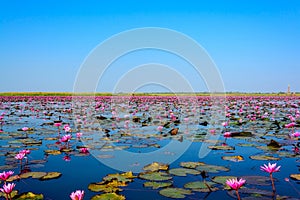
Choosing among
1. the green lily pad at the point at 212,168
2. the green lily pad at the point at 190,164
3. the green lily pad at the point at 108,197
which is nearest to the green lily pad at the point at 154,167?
the green lily pad at the point at 190,164

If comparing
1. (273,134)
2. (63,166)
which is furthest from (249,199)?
(273,134)

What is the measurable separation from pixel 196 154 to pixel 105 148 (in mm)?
1811

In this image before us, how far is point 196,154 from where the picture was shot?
4750 mm

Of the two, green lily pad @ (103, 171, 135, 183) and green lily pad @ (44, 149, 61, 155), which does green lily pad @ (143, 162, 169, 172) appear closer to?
green lily pad @ (103, 171, 135, 183)

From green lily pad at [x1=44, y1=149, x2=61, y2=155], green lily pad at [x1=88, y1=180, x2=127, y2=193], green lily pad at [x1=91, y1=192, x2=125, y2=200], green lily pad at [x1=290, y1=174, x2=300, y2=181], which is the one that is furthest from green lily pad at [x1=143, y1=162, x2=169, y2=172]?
green lily pad at [x1=44, y1=149, x2=61, y2=155]

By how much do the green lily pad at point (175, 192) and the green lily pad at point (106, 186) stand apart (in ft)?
1.72

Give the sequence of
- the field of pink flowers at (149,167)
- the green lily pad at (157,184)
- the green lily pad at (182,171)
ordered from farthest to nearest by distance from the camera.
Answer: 1. the green lily pad at (182,171)
2. the green lily pad at (157,184)
3. the field of pink flowers at (149,167)

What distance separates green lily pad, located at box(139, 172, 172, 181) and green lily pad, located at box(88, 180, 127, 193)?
0.35 meters

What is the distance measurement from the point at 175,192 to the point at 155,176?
0.60m

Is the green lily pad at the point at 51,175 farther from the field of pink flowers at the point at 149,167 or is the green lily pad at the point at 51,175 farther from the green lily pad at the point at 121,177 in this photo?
the green lily pad at the point at 121,177

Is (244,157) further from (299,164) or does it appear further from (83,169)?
(83,169)

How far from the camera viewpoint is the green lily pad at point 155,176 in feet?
10.7

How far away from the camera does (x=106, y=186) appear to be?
2984 millimetres

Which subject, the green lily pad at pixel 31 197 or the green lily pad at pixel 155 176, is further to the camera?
the green lily pad at pixel 155 176
